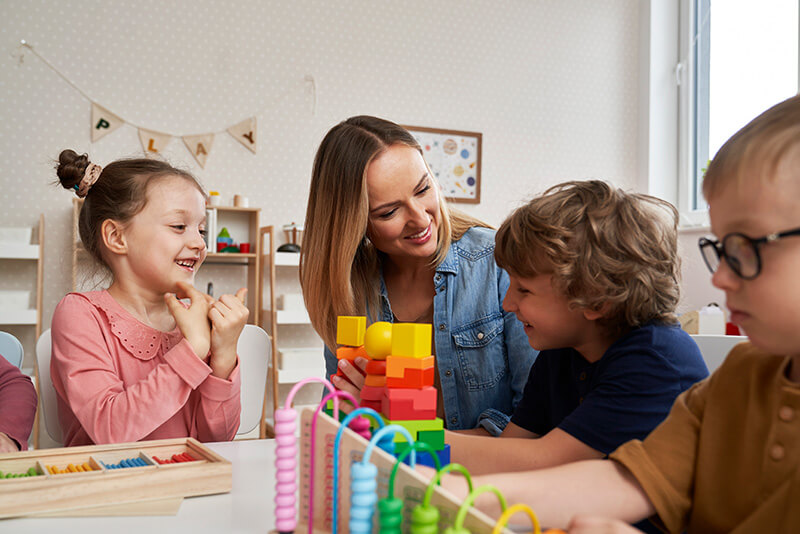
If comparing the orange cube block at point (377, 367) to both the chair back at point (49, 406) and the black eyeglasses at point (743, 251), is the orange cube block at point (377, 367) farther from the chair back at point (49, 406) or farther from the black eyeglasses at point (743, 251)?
the chair back at point (49, 406)

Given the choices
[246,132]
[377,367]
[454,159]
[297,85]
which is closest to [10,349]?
[377,367]

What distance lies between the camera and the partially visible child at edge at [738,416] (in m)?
0.64

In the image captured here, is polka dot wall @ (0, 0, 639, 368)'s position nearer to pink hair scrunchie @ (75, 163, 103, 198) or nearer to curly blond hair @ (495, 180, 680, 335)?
pink hair scrunchie @ (75, 163, 103, 198)

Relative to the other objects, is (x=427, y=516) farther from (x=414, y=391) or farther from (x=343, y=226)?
(x=343, y=226)

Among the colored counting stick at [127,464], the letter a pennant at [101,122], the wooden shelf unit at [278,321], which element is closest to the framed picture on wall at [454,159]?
the wooden shelf unit at [278,321]

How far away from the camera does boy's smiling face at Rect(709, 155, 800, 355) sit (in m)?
0.63

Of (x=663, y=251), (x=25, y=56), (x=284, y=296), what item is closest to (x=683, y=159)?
(x=284, y=296)

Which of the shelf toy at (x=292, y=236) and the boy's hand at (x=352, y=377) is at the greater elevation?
the shelf toy at (x=292, y=236)

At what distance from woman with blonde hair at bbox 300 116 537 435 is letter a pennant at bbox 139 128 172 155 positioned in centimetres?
250

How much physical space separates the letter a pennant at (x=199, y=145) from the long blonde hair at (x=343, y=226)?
2.44 metres

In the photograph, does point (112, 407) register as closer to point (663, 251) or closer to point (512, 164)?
point (663, 251)

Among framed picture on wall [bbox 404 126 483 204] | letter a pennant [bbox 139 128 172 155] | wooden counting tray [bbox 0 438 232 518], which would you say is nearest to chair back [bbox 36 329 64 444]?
wooden counting tray [bbox 0 438 232 518]

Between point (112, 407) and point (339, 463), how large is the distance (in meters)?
0.73

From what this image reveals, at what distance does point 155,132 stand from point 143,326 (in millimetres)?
2677
